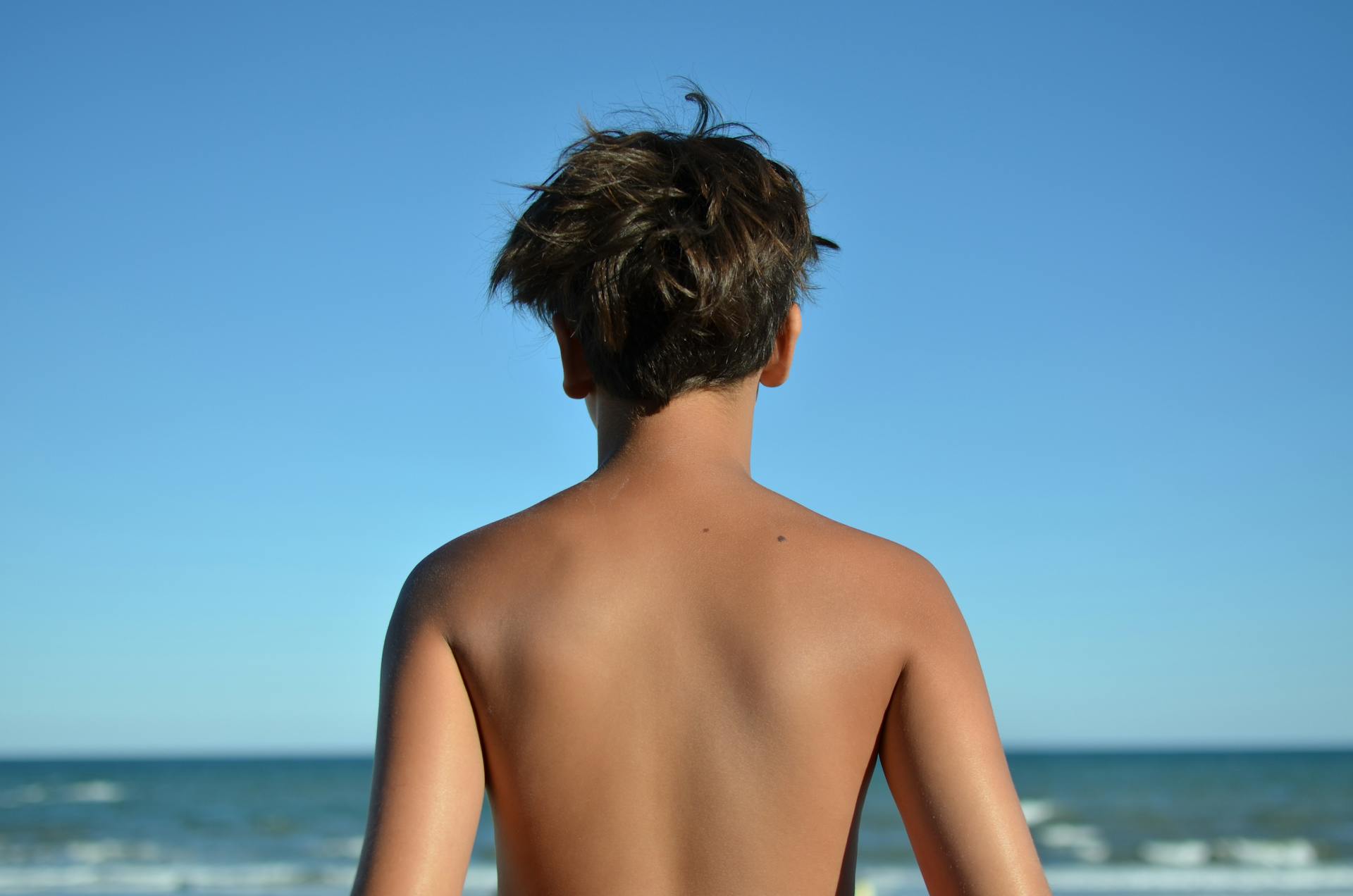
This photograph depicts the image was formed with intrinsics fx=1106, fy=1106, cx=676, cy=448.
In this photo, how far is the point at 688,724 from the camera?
1294 millimetres

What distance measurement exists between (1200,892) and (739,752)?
54.5ft

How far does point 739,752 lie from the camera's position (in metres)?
1.28

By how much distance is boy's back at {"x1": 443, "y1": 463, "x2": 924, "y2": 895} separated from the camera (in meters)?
1.28

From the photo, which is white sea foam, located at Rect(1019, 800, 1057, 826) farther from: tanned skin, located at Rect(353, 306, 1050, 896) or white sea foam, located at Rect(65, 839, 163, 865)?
tanned skin, located at Rect(353, 306, 1050, 896)

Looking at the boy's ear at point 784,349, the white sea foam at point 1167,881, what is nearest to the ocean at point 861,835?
the white sea foam at point 1167,881

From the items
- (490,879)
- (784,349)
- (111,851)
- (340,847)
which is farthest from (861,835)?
(784,349)

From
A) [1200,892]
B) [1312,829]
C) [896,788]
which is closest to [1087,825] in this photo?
[1312,829]

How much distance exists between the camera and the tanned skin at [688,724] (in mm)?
1277

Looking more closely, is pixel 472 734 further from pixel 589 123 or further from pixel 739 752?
pixel 589 123

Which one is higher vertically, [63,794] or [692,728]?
[692,728]

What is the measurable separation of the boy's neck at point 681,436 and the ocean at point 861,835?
10551 millimetres

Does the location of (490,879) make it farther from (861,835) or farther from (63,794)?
(63,794)

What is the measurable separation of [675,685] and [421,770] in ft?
1.02

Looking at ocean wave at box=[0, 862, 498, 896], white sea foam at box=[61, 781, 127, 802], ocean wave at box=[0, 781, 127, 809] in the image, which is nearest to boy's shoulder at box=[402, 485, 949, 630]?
ocean wave at box=[0, 862, 498, 896]
